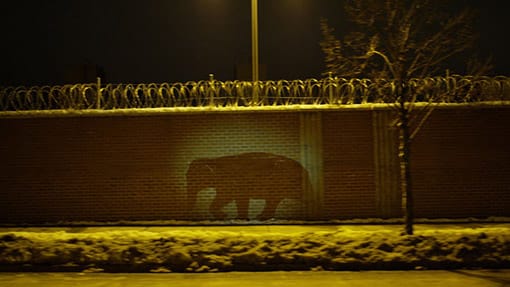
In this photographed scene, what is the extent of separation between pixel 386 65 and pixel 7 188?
29.3 feet

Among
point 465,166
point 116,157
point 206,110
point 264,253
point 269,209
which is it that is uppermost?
point 206,110

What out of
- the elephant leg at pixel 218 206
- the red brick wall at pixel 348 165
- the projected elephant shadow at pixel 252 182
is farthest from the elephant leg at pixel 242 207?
the red brick wall at pixel 348 165

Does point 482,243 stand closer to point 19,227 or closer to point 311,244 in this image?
point 311,244

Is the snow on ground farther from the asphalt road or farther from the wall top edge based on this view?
the wall top edge

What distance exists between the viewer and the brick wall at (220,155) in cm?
1257

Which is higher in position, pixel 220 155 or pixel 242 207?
pixel 220 155

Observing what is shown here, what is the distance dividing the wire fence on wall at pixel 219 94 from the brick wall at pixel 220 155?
0.30m

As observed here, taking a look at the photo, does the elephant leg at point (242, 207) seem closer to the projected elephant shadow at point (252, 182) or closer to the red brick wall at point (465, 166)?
the projected elephant shadow at point (252, 182)

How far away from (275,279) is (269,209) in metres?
4.39

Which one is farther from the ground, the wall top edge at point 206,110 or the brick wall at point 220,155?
the wall top edge at point 206,110

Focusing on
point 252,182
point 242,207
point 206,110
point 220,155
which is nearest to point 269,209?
point 242,207

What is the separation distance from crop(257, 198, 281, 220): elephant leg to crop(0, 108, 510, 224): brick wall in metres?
0.09

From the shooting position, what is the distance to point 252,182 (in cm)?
1270

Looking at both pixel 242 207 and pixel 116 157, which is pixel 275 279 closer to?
pixel 242 207
